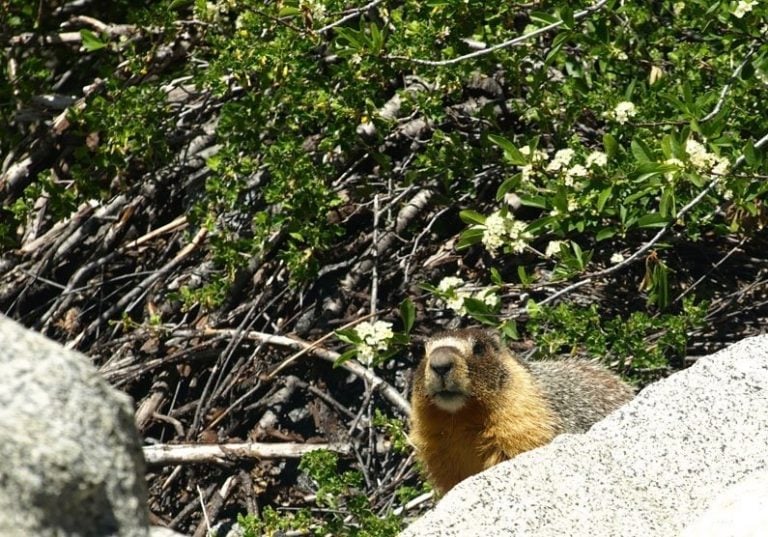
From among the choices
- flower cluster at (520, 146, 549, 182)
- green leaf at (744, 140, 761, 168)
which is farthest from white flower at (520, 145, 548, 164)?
green leaf at (744, 140, 761, 168)

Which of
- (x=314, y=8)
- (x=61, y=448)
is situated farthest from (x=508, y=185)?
(x=61, y=448)

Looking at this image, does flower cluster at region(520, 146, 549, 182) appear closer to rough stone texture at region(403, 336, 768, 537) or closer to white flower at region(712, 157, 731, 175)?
white flower at region(712, 157, 731, 175)

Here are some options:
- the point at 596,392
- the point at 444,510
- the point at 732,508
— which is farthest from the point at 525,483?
the point at 596,392

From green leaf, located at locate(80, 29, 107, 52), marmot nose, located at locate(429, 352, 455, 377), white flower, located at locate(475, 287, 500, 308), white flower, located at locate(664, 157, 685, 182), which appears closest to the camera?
white flower, located at locate(664, 157, 685, 182)

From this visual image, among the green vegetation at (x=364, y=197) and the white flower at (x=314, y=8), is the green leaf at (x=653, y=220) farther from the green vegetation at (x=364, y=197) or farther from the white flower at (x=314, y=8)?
the white flower at (x=314, y=8)

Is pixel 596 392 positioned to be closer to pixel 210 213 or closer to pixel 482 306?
pixel 482 306

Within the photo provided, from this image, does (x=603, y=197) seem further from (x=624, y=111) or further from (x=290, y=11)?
(x=290, y=11)

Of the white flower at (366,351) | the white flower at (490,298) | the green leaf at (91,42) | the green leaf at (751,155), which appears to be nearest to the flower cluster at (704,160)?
the green leaf at (751,155)

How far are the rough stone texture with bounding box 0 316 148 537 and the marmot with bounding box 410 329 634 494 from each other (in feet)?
11.2

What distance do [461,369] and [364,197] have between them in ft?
6.67

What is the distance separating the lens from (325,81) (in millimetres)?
6945

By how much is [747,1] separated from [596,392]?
6.38 ft

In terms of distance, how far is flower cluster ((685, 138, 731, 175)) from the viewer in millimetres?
5160

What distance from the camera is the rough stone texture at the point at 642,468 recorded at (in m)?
4.01
